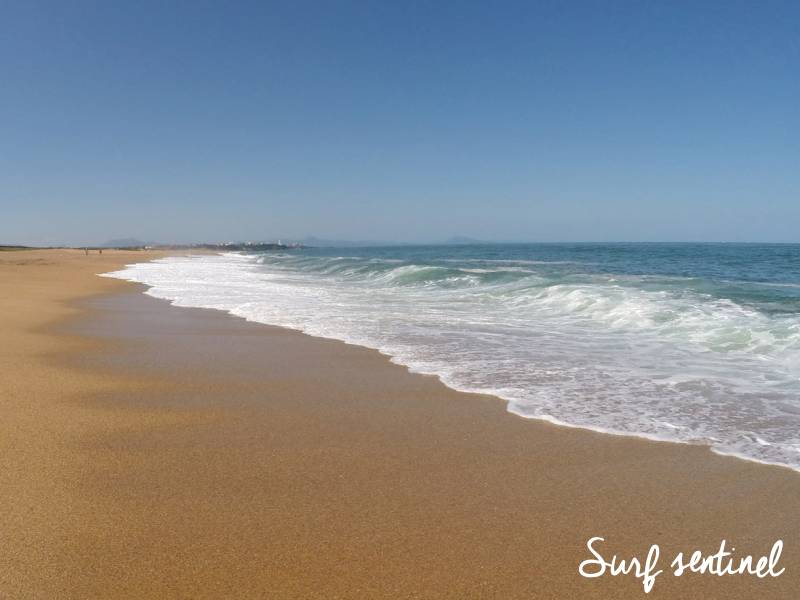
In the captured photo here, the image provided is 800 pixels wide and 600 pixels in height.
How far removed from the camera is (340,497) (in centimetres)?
374

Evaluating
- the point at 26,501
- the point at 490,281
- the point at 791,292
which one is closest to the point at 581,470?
the point at 26,501

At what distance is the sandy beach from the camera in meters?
2.87

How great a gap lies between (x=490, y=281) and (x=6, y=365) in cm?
1774

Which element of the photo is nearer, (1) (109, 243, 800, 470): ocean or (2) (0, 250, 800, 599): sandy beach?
(2) (0, 250, 800, 599): sandy beach

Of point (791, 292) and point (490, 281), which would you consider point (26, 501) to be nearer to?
point (791, 292)

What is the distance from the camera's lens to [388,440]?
4.89 m

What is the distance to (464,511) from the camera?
3578mm

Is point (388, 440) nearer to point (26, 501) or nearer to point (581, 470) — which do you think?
point (581, 470)

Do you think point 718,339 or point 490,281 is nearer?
point 718,339

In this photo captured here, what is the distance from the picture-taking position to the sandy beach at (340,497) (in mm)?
2873

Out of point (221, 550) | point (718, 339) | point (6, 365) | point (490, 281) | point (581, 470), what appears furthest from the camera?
point (490, 281)

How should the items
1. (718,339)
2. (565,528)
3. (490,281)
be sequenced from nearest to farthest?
(565,528), (718,339), (490,281)

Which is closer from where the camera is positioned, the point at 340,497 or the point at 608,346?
the point at 340,497

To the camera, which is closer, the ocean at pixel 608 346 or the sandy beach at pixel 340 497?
the sandy beach at pixel 340 497
